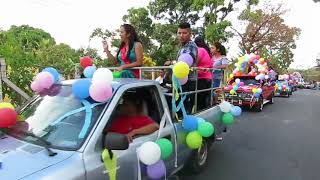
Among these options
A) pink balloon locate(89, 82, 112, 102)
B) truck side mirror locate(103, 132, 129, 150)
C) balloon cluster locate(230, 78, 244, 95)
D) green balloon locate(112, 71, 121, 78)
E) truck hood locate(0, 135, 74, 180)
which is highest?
green balloon locate(112, 71, 121, 78)

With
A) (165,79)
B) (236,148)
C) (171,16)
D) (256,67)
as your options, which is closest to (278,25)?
(171,16)

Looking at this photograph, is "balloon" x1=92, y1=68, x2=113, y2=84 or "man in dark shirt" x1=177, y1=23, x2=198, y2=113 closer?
"balloon" x1=92, y1=68, x2=113, y2=84

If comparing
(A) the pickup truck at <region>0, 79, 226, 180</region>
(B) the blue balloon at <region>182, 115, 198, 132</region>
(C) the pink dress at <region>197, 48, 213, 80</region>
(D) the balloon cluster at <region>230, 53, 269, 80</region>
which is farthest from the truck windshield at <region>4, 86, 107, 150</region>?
(D) the balloon cluster at <region>230, 53, 269, 80</region>

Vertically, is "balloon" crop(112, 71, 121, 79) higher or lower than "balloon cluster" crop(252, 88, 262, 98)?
higher

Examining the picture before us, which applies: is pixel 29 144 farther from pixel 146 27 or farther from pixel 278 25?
pixel 278 25

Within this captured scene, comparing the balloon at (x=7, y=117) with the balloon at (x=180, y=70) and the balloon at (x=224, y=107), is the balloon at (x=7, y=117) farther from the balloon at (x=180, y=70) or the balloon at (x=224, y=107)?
the balloon at (x=224, y=107)

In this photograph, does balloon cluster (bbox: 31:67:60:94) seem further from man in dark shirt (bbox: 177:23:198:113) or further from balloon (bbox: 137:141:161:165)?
man in dark shirt (bbox: 177:23:198:113)

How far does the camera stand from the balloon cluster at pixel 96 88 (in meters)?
3.81

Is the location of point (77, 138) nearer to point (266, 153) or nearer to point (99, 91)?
point (99, 91)

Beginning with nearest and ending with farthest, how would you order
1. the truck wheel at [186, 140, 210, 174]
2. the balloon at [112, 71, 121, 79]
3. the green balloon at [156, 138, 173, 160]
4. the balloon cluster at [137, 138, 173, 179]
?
the balloon cluster at [137, 138, 173, 179] < the green balloon at [156, 138, 173, 160] < the balloon at [112, 71, 121, 79] < the truck wheel at [186, 140, 210, 174]

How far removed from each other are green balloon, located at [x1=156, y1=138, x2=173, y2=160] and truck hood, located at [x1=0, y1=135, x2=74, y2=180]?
4.11 ft

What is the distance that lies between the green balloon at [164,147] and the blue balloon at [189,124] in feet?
2.48

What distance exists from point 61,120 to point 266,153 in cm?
559

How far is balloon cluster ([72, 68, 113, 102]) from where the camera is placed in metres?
3.81
